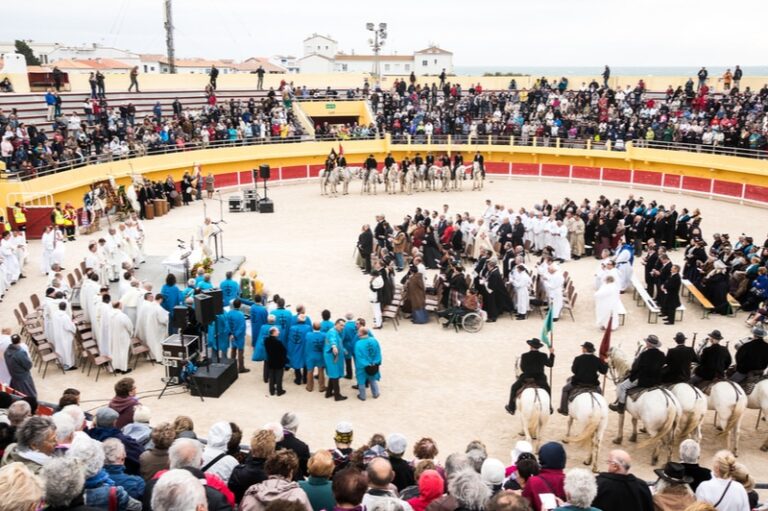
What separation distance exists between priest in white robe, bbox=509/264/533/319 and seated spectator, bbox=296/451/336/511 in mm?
12002

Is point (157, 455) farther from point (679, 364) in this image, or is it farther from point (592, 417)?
point (679, 364)

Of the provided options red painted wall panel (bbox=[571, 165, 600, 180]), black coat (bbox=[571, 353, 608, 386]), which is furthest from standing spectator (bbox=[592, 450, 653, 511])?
red painted wall panel (bbox=[571, 165, 600, 180])

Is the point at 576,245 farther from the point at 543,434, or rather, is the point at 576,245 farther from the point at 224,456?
the point at 224,456

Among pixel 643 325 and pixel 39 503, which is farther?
pixel 643 325

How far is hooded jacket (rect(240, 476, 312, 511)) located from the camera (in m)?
5.84

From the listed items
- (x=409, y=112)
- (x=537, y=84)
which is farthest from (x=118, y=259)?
(x=537, y=84)

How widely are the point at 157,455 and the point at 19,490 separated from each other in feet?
8.36

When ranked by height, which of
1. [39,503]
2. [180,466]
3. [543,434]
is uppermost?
[39,503]

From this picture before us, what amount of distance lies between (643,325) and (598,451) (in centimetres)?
738

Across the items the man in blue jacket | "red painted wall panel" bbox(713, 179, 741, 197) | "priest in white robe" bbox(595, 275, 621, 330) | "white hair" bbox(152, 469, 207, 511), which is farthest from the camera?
"red painted wall panel" bbox(713, 179, 741, 197)

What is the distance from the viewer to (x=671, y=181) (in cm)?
3616

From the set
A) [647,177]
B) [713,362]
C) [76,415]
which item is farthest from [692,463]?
[647,177]

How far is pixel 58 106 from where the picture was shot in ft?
115

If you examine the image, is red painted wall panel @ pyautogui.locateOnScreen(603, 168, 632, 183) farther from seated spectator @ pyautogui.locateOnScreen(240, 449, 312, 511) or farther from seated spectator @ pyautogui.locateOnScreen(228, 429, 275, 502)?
seated spectator @ pyautogui.locateOnScreen(240, 449, 312, 511)
